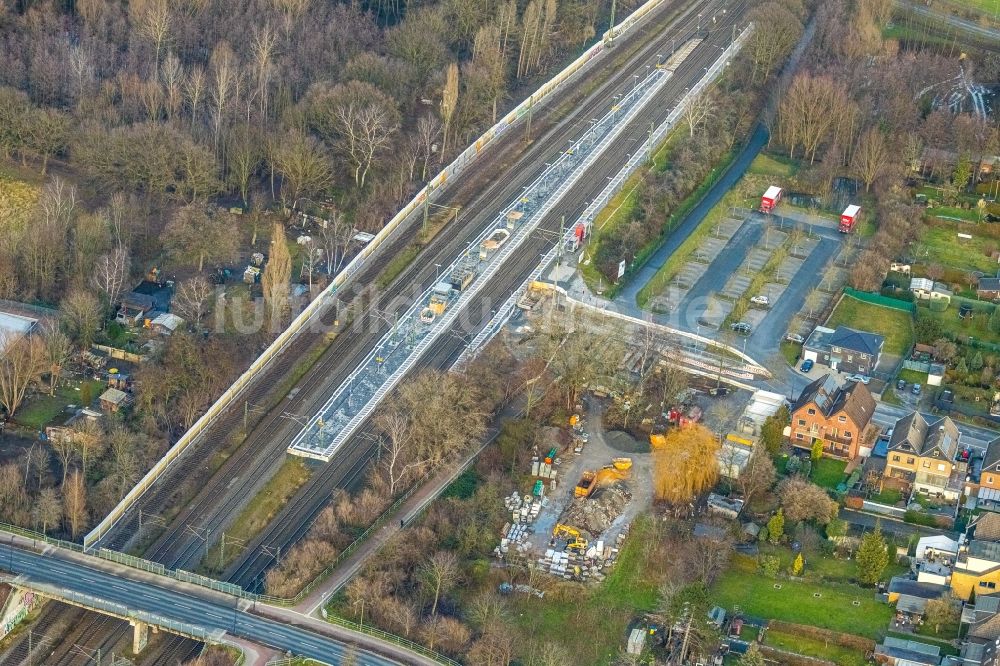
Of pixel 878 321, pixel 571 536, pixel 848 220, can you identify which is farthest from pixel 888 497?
pixel 848 220

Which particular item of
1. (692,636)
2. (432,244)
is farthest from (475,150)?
(692,636)

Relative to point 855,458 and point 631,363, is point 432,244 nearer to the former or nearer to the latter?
point 631,363

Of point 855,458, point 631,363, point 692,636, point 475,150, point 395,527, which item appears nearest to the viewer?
point 692,636

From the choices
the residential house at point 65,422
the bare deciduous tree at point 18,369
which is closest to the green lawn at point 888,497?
the residential house at point 65,422

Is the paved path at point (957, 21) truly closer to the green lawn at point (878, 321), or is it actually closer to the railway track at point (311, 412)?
the railway track at point (311, 412)

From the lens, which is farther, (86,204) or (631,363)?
(86,204)

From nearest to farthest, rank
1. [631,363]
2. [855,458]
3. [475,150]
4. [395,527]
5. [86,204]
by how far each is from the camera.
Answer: [395,527] < [855,458] < [631,363] < [86,204] < [475,150]
